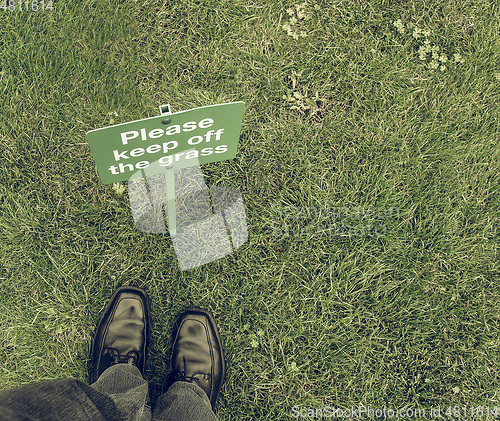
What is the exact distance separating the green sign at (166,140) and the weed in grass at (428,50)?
1698 millimetres

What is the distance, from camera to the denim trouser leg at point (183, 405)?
2.03 metres

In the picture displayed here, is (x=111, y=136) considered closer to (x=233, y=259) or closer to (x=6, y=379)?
(x=233, y=259)

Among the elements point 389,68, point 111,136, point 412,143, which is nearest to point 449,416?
point 412,143

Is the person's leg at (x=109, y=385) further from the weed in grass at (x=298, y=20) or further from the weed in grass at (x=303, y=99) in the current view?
the weed in grass at (x=298, y=20)

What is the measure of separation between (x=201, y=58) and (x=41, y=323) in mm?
1988

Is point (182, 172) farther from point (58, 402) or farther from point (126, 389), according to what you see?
point (58, 402)

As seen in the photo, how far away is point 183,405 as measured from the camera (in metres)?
2.09

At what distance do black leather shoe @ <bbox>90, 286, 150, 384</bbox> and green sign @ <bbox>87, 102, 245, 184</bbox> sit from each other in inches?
36.4

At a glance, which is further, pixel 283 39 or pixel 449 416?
pixel 283 39

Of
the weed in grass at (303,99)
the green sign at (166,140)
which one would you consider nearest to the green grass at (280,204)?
the weed in grass at (303,99)

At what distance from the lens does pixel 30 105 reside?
8.06ft

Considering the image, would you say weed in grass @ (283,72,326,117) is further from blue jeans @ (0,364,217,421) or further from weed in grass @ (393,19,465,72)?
blue jeans @ (0,364,217,421)

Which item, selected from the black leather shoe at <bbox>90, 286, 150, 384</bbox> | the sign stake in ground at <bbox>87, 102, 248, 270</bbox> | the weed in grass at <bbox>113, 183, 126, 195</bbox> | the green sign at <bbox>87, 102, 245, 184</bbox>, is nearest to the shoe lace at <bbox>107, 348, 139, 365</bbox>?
the black leather shoe at <bbox>90, 286, 150, 384</bbox>

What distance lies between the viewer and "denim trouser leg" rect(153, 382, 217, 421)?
203cm
